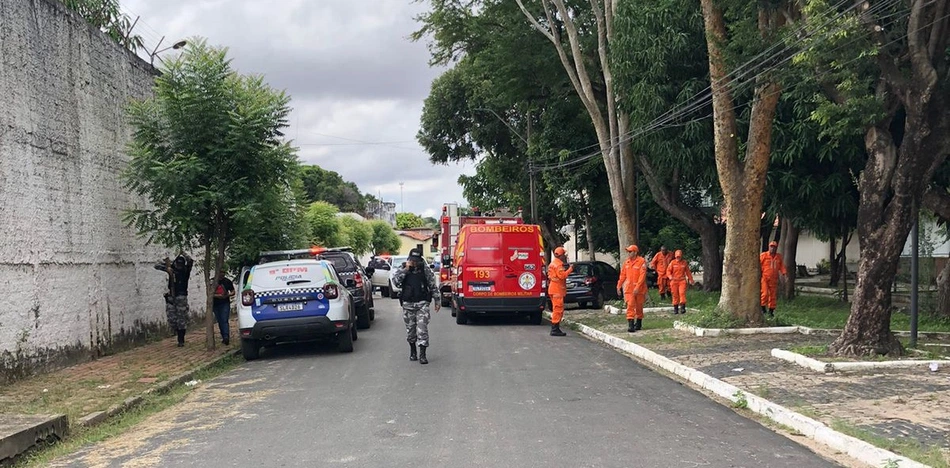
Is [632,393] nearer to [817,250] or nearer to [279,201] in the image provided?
[279,201]

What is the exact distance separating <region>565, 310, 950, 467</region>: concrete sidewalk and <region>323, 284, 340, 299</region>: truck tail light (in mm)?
5120

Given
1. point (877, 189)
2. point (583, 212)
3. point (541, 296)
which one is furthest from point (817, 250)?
point (877, 189)

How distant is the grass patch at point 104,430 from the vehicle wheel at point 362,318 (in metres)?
6.44

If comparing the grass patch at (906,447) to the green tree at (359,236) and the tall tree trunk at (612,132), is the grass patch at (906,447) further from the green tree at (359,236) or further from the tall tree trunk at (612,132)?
the green tree at (359,236)

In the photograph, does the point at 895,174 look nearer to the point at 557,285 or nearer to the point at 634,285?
the point at 634,285

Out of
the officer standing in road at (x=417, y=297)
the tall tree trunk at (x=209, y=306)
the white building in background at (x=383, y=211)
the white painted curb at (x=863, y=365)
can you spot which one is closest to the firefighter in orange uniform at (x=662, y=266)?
the officer standing in road at (x=417, y=297)

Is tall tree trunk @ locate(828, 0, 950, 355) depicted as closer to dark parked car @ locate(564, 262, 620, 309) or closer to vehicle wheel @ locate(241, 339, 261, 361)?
vehicle wheel @ locate(241, 339, 261, 361)

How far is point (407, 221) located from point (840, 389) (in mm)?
133727

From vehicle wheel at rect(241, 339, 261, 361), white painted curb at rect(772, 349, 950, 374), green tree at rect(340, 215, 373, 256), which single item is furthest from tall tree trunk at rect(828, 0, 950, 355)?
green tree at rect(340, 215, 373, 256)

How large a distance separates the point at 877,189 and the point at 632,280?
5.44 meters

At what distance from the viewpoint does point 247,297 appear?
41.8 ft

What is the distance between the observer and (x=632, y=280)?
50.1 feet

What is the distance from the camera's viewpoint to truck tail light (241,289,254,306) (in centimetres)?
1273

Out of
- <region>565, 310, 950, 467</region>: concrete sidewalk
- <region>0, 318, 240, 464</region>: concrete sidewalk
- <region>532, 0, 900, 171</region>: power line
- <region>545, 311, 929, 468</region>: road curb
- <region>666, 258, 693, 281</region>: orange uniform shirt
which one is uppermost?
<region>532, 0, 900, 171</region>: power line
